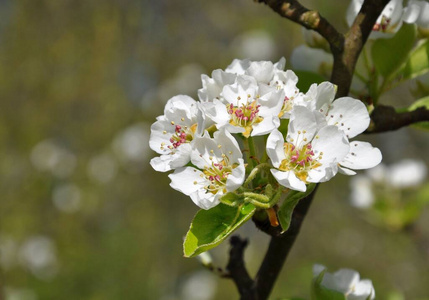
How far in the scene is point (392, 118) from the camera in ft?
2.74

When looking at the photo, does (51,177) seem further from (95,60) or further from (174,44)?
(174,44)

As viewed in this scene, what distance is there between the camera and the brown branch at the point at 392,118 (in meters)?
0.83

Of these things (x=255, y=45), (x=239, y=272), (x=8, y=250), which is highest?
(x=239, y=272)

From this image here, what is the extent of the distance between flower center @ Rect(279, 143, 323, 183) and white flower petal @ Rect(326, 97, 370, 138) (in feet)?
0.17

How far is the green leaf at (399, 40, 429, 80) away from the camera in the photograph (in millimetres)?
897

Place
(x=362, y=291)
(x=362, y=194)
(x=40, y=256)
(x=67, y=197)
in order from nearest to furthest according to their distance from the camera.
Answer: (x=362, y=291) → (x=362, y=194) → (x=40, y=256) → (x=67, y=197)

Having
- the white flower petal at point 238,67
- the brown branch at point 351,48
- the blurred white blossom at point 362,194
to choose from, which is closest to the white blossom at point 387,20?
the brown branch at point 351,48

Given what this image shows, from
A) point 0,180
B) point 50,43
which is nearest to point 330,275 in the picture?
point 0,180

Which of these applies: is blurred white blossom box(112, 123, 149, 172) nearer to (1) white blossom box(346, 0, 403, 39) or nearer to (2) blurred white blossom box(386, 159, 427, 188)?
(2) blurred white blossom box(386, 159, 427, 188)

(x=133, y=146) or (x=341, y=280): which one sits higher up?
(x=341, y=280)

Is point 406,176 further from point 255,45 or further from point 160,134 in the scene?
point 255,45

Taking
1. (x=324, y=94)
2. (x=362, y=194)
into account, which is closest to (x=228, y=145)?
(x=324, y=94)

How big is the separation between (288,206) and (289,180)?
48 millimetres

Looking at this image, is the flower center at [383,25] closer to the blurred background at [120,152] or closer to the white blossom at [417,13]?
the white blossom at [417,13]
